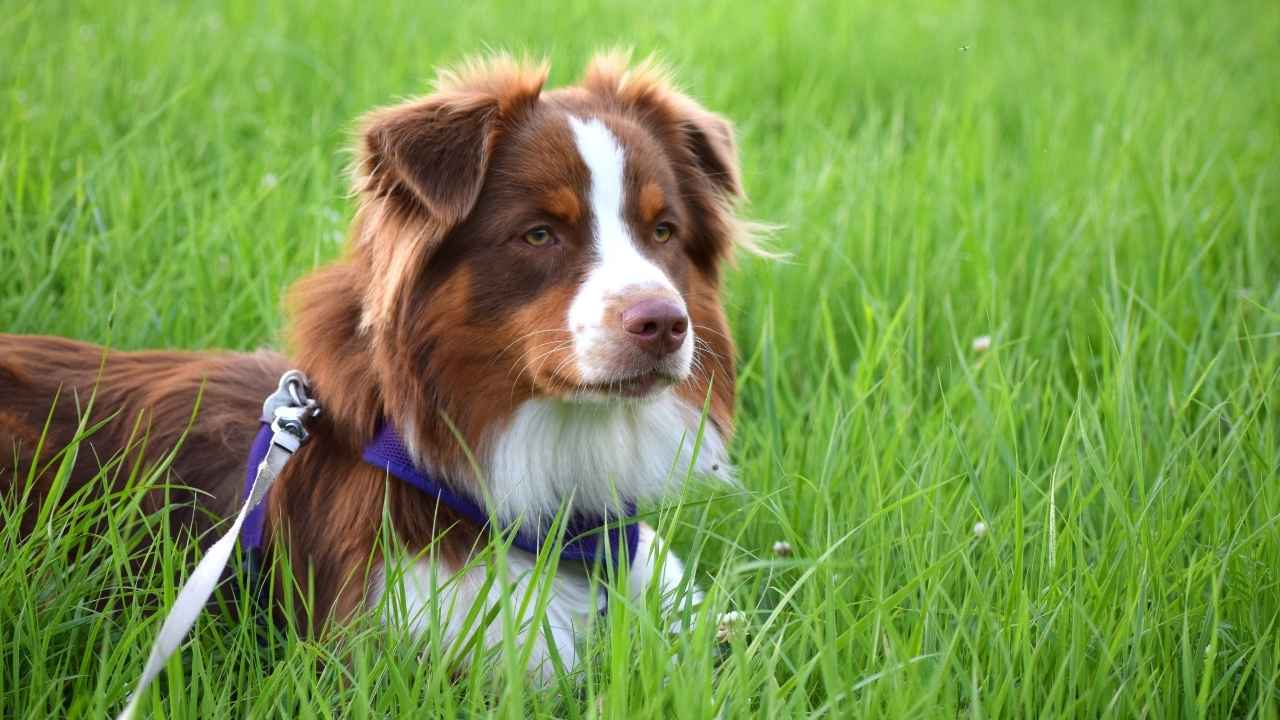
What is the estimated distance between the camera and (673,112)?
3078 millimetres

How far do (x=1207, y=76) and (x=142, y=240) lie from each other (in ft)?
21.1

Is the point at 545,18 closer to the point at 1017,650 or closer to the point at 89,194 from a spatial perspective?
the point at 89,194

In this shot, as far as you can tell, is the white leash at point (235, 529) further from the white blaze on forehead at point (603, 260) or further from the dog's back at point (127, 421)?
the white blaze on forehead at point (603, 260)

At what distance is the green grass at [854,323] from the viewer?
7.43ft

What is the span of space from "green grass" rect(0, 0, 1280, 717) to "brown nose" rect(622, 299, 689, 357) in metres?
0.40

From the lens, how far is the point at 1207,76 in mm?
7445

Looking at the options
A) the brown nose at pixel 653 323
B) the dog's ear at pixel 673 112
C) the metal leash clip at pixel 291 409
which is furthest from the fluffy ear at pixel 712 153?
the metal leash clip at pixel 291 409

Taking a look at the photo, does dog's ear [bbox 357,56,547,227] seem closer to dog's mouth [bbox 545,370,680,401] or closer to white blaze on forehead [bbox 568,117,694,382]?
white blaze on forehead [bbox 568,117,694,382]

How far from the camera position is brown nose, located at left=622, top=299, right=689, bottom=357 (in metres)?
2.44

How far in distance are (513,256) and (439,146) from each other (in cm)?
29

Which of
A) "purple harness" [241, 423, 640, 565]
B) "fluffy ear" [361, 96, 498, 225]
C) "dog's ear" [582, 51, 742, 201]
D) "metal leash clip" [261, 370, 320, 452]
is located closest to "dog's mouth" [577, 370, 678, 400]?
"purple harness" [241, 423, 640, 565]

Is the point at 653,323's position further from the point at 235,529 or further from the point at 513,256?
the point at 235,529

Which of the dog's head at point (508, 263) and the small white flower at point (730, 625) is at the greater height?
the dog's head at point (508, 263)

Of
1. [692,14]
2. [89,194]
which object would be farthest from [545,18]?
[89,194]
